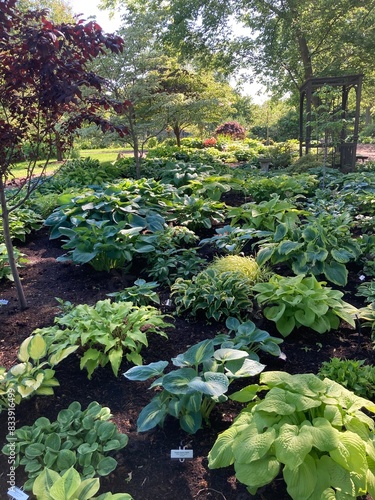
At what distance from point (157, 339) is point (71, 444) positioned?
43.3 inches

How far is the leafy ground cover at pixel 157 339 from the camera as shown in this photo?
1810mm

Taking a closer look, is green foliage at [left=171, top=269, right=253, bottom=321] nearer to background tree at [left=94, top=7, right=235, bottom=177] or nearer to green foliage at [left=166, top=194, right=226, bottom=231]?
green foliage at [left=166, top=194, right=226, bottom=231]

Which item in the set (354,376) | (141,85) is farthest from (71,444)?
(141,85)

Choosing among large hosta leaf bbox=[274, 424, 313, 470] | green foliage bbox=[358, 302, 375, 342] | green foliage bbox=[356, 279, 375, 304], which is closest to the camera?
large hosta leaf bbox=[274, 424, 313, 470]

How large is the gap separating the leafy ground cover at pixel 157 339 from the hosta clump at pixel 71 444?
0.41 feet

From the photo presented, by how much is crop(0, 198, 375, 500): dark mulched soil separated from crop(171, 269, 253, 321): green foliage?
0.13 metres

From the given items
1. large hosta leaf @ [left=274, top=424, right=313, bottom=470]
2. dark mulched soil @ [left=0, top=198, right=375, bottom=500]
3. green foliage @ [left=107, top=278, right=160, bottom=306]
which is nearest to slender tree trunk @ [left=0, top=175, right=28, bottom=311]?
dark mulched soil @ [left=0, top=198, right=375, bottom=500]

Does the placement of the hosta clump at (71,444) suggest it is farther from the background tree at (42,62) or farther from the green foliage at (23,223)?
the green foliage at (23,223)

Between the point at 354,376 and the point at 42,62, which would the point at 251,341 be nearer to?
the point at 354,376

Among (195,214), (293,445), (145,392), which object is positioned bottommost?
(145,392)

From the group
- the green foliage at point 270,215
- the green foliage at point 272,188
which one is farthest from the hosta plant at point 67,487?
the green foliage at point 272,188

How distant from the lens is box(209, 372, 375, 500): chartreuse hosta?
1.43 metres

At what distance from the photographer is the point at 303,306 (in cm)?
270

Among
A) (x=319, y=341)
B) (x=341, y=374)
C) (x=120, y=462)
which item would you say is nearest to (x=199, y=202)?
(x=319, y=341)
